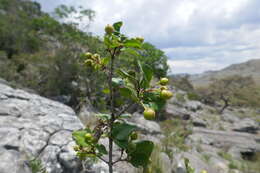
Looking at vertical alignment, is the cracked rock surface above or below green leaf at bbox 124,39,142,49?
below

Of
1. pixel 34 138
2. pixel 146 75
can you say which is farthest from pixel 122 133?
pixel 34 138

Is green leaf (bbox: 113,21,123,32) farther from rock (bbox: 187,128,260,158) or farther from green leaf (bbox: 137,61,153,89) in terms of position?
rock (bbox: 187,128,260,158)

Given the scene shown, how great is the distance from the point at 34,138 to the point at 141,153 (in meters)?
2.90

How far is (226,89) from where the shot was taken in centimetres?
3064

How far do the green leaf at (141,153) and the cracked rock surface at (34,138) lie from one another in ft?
6.91

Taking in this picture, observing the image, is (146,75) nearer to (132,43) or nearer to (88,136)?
(132,43)

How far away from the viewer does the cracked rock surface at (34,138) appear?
2.77m

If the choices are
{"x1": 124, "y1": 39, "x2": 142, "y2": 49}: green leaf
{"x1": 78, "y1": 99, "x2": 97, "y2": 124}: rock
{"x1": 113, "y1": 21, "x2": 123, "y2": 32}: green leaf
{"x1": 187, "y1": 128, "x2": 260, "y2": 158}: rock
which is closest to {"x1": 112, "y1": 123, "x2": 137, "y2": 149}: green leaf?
{"x1": 124, "y1": 39, "x2": 142, "y2": 49}: green leaf

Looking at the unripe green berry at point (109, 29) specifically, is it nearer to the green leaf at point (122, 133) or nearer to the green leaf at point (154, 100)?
the green leaf at point (154, 100)

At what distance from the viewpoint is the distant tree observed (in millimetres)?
30020

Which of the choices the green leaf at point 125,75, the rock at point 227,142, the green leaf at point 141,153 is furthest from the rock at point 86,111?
the green leaf at point 125,75

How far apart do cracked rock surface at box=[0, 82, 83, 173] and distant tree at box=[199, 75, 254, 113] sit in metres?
29.9

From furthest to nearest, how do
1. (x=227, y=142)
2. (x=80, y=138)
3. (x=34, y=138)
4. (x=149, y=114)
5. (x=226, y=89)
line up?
(x=226, y=89) → (x=227, y=142) → (x=34, y=138) → (x=80, y=138) → (x=149, y=114)

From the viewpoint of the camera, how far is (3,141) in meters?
2.95
